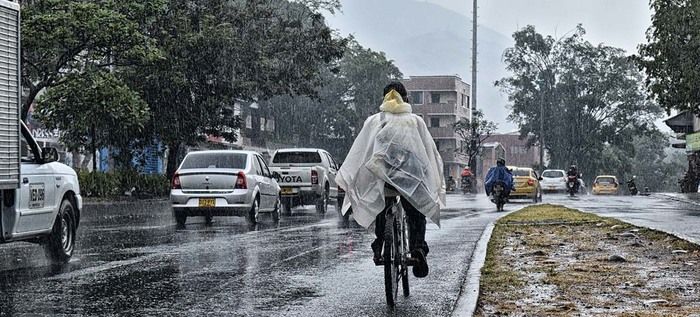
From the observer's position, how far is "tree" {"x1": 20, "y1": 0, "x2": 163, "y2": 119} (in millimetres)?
28578

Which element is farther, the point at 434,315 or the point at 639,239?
the point at 639,239

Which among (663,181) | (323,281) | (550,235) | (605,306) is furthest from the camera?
(663,181)

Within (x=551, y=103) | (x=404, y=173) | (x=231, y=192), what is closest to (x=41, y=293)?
(x=404, y=173)

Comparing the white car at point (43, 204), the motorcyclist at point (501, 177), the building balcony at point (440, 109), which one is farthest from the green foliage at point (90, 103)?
the building balcony at point (440, 109)

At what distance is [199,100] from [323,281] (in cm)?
3099

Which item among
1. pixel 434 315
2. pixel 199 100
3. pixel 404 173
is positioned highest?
pixel 199 100

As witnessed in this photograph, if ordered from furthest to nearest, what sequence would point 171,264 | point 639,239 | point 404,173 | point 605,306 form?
point 639,239, point 171,264, point 404,173, point 605,306

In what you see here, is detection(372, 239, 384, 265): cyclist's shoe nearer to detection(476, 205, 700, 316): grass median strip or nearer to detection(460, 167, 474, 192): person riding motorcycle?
detection(476, 205, 700, 316): grass median strip

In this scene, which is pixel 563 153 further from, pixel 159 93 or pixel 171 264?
pixel 171 264

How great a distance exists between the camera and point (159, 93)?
39.1m

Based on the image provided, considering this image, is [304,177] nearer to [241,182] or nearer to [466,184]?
[241,182]

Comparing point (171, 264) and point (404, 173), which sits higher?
point (404, 173)

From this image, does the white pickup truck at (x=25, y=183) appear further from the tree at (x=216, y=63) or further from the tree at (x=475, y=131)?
the tree at (x=475, y=131)

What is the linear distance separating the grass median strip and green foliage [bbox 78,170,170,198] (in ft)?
68.2
